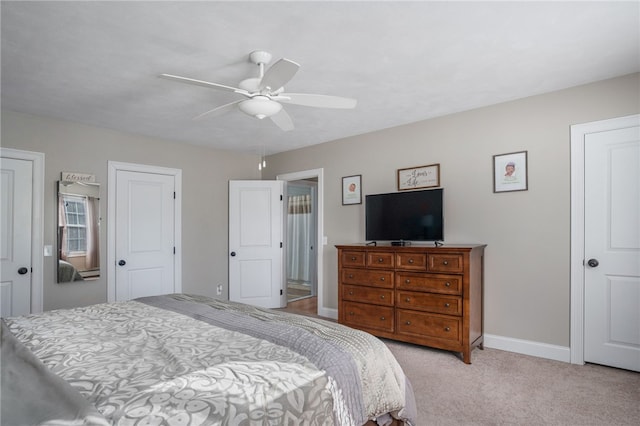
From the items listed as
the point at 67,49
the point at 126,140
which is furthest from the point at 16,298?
the point at 67,49

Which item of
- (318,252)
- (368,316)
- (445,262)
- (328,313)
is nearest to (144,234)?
(318,252)

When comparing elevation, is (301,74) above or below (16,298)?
above

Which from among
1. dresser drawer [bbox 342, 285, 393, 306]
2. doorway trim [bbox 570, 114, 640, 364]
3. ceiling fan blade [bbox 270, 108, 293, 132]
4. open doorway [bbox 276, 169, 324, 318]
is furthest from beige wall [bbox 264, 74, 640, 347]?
ceiling fan blade [bbox 270, 108, 293, 132]

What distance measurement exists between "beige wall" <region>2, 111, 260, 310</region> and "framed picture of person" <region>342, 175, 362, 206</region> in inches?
69.6

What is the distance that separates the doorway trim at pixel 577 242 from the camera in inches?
122

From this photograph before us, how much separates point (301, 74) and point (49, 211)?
3.10m

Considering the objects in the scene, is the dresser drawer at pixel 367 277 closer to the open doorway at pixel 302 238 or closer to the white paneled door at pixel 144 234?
the white paneled door at pixel 144 234

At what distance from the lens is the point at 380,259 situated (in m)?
3.76

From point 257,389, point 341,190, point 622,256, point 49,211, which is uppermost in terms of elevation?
point 341,190

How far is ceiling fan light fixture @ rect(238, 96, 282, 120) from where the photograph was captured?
2.42 meters

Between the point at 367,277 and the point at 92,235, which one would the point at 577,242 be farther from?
the point at 92,235

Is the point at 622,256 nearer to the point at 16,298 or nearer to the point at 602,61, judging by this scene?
the point at 602,61

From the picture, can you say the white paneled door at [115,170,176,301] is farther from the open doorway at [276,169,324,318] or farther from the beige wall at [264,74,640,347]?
the beige wall at [264,74,640,347]

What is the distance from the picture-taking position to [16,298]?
3.60 m
